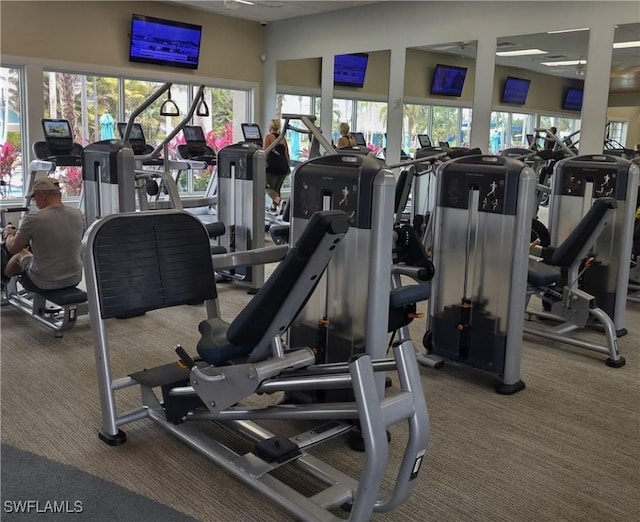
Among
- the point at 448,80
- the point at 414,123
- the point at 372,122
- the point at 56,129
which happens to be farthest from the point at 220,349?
the point at 372,122

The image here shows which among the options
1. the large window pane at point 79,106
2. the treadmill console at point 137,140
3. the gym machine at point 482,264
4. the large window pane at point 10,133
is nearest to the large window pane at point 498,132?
the treadmill console at point 137,140

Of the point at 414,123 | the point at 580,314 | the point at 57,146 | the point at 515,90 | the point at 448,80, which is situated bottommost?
the point at 580,314

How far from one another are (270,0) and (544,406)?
7524 millimetres

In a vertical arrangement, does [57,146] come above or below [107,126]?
below

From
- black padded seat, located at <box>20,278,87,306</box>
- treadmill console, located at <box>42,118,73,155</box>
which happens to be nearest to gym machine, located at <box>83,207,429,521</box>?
black padded seat, located at <box>20,278,87,306</box>

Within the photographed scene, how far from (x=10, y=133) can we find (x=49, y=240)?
5747 mm

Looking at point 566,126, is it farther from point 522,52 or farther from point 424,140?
point 424,140

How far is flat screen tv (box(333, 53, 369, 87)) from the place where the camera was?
30.5 ft

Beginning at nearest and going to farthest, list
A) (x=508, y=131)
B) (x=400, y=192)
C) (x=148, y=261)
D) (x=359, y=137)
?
(x=148, y=261) < (x=400, y=192) < (x=508, y=131) < (x=359, y=137)

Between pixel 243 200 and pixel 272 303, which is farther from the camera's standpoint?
pixel 243 200

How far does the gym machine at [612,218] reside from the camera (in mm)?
4137

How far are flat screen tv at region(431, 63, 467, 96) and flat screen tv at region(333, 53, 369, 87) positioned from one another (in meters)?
1.25

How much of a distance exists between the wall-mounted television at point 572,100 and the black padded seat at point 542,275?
4.01 meters

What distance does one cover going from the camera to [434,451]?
2668 millimetres
